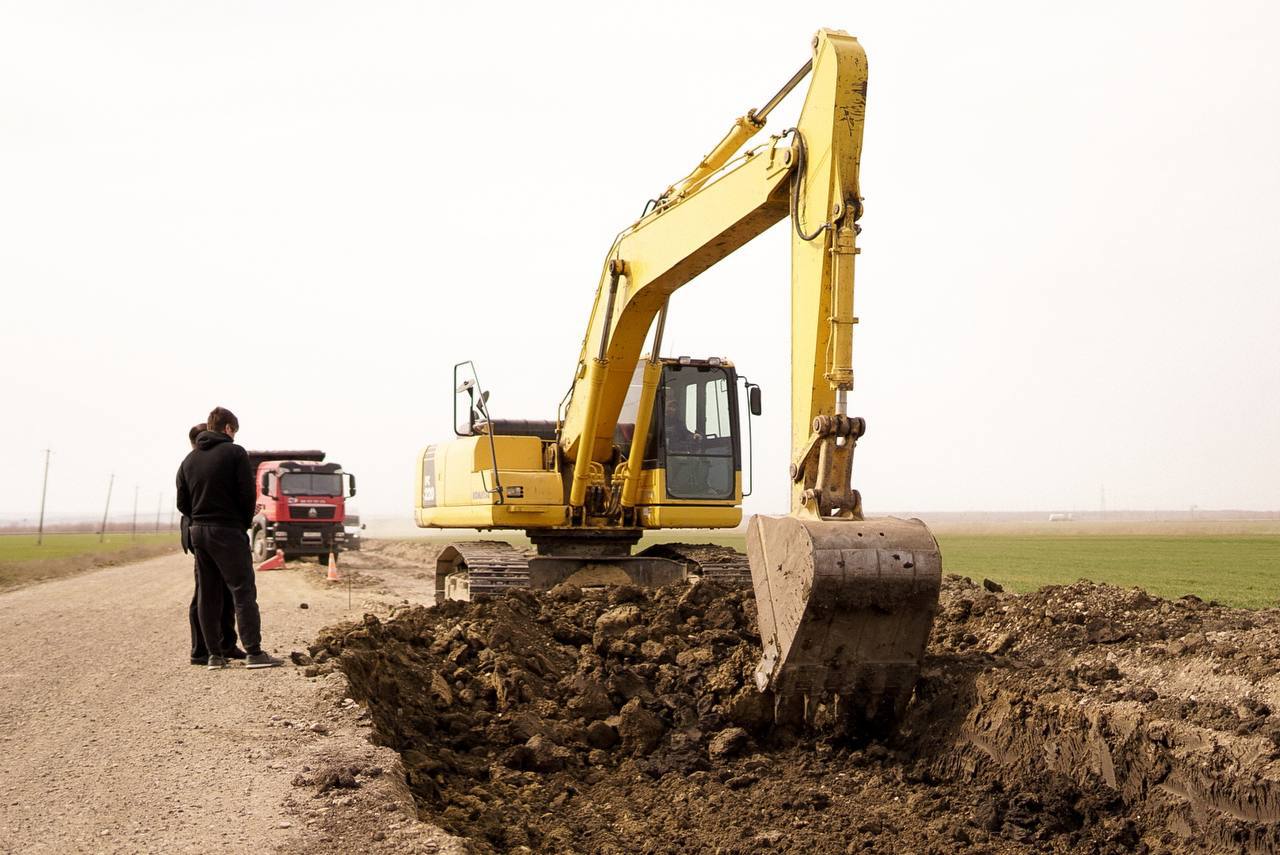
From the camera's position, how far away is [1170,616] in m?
8.20

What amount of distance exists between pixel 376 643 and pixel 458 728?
6.43 ft

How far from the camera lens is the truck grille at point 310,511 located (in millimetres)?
32344

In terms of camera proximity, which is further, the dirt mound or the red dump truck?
the red dump truck

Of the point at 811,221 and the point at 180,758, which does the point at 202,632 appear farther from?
the point at 811,221

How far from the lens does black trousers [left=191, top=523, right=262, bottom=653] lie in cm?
941

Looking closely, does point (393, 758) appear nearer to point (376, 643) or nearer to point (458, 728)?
point (458, 728)

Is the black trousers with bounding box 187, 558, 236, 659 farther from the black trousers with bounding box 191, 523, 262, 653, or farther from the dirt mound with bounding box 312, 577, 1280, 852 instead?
the dirt mound with bounding box 312, 577, 1280, 852

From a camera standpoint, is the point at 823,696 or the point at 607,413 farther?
the point at 607,413

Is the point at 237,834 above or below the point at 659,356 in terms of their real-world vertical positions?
below

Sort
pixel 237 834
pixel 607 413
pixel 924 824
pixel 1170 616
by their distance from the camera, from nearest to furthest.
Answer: pixel 237 834
pixel 924 824
pixel 1170 616
pixel 607 413

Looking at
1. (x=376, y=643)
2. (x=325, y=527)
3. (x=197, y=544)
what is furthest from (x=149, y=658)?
(x=325, y=527)

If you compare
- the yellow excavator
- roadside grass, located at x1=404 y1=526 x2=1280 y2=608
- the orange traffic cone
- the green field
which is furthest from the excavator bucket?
the orange traffic cone

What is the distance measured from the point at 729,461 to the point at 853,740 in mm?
5804

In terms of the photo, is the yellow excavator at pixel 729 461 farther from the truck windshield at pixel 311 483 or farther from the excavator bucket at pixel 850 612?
the truck windshield at pixel 311 483
